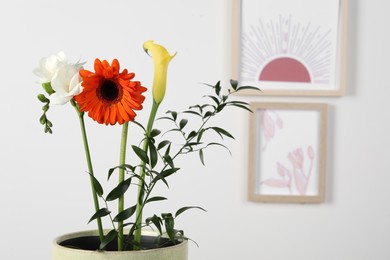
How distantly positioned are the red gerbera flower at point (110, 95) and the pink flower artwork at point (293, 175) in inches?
54.8

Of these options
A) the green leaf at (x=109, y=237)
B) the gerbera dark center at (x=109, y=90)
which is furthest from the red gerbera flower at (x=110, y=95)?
the green leaf at (x=109, y=237)

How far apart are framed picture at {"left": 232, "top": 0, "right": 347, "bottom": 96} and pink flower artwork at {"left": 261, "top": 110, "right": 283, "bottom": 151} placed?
74 millimetres

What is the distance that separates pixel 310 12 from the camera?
232cm

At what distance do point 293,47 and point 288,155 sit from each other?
1.22 ft

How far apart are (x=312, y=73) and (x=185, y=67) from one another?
0.44 meters

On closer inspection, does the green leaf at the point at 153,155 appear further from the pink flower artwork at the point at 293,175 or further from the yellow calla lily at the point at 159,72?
the pink flower artwork at the point at 293,175

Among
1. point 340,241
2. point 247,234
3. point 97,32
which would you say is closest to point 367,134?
point 340,241

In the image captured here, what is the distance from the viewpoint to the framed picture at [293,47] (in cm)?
230

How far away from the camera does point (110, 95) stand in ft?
3.26

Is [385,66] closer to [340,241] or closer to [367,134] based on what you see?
[367,134]

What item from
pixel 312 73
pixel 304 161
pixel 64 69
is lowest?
pixel 304 161

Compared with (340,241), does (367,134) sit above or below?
above

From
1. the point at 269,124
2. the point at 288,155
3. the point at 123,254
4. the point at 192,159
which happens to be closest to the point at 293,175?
the point at 288,155

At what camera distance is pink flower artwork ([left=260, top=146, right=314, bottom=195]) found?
91.7 inches
